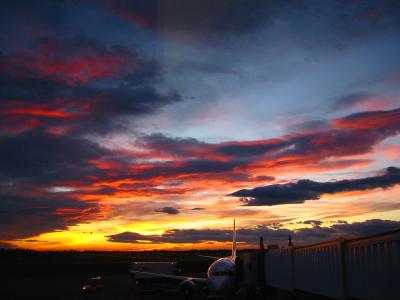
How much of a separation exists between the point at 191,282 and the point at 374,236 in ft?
88.9

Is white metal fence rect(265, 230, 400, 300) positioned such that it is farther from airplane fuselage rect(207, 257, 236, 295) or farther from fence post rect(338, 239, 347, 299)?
airplane fuselage rect(207, 257, 236, 295)

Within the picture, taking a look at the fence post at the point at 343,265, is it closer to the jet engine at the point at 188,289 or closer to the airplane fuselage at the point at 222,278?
the airplane fuselage at the point at 222,278

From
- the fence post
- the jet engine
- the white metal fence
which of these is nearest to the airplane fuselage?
the jet engine

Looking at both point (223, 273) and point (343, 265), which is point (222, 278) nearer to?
point (223, 273)

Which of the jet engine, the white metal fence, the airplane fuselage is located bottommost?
the jet engine

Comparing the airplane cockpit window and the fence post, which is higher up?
the fence post

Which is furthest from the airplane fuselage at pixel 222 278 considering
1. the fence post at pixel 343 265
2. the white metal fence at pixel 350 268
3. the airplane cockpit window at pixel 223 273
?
the fence post at pixel 343 265

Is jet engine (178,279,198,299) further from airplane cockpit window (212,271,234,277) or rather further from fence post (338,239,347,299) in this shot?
fence post (338,239,347,299)

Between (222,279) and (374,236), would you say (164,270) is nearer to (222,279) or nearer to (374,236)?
(222,279)

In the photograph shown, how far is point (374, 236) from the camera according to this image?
1669cm

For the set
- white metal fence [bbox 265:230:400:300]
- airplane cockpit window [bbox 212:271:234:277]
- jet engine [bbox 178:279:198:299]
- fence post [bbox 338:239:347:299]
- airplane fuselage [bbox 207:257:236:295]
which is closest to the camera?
white metal fence [bbox 265:230:400:300]

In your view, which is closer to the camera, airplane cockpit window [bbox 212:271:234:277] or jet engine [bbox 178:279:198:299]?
airplane cockpit window [bbox 212:271:234:277]

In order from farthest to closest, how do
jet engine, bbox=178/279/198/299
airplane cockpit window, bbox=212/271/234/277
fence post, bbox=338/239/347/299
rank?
1. jet engine, bbox=178/279/198/299
2. airplane cockpit window, bbox=212/271/234/277
3. fence post, bbox=338/239/347/299

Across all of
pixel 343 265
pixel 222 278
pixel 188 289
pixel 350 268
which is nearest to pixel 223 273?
pixel 222 278
